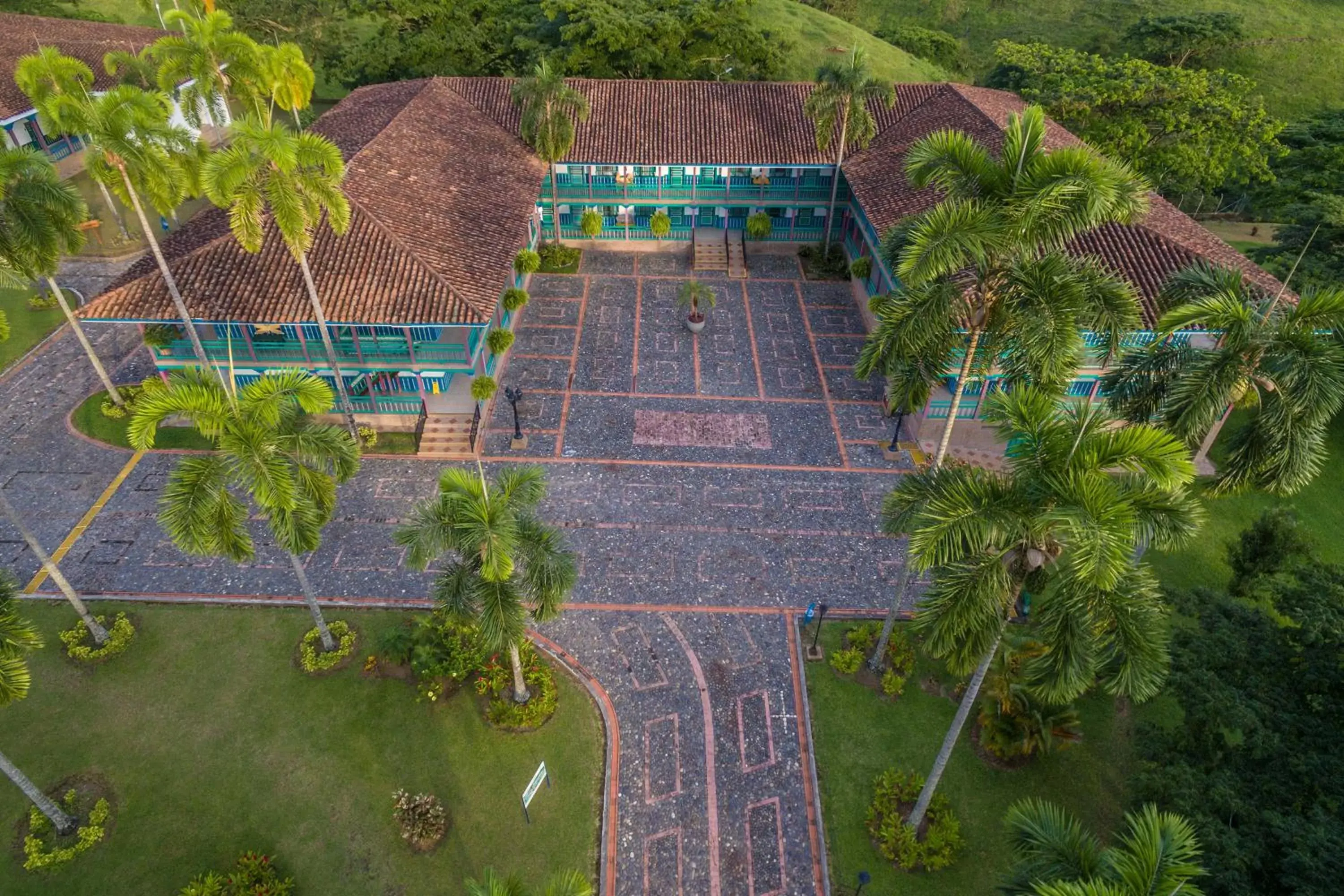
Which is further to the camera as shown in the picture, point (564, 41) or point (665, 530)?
point (564, 41)

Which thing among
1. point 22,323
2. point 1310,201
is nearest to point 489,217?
point 22,323

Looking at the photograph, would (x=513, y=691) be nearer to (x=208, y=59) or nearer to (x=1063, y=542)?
(x=1063, y=542)

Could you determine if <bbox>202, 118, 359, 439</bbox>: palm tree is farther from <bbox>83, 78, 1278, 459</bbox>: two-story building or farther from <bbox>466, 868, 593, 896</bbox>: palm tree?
<bbox>466, 868, 593, 896</bbox>: palm tree

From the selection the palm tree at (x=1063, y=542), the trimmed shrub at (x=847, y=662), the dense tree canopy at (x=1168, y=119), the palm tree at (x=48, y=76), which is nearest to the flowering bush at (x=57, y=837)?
the trimmed shrub at (x=847, y=662)

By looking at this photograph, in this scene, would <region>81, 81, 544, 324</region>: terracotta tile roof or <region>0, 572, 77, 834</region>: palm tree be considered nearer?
<region>0, 572, 77, 834</region>: palm tree

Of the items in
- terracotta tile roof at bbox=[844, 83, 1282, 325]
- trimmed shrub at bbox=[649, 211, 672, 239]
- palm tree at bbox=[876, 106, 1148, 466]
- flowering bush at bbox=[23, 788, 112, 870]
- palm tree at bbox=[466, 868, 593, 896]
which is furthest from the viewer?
trimmed shrub at bbox=[649, 211, 672, 239]

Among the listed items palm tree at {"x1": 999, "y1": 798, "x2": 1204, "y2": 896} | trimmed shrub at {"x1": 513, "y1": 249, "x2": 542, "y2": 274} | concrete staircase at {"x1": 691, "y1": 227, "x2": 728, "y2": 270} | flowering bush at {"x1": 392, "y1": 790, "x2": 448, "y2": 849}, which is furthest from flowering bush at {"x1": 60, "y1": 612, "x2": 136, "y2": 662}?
concrete staircase at {"x1": 691, "y1": 227, "x2": 728, "y2": 270}

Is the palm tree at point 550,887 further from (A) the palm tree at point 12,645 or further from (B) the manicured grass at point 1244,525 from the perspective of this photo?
(B) the manicured grass at point 1244,525
